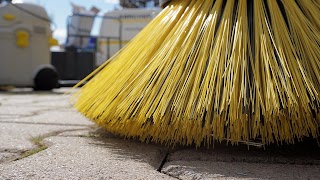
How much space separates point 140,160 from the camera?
2.59 ft

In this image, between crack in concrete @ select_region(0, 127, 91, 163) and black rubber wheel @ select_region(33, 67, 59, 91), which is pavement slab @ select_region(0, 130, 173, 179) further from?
black rubber wheel @ select_region(33, 67, 59, 91)

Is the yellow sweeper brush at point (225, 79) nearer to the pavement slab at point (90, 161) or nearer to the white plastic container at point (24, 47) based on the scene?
the pavement slab at point (90, 161)

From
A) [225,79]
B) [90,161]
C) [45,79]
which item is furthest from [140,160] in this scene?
[45,79]

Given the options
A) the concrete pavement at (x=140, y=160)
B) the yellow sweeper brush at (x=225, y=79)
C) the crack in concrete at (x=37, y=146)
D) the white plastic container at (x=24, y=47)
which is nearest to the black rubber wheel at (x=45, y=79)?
the white plastic container at (x=24, y=47)

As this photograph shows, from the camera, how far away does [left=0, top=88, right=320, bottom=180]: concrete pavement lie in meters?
0.68

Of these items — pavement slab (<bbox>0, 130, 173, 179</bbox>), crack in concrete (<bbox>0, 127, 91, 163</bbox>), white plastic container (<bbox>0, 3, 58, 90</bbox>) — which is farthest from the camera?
white plastic container (<bbox>0, 3, 58, 90</bbox>)

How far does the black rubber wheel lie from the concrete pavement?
2.97 m

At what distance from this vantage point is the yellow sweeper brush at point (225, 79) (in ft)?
2.31

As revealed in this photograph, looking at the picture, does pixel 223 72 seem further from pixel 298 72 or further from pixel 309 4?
pixel 309 4

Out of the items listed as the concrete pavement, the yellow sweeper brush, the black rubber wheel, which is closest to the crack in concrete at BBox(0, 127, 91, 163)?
the concrete pavement

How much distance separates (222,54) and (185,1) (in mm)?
229

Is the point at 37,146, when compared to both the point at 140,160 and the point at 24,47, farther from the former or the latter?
the point at 24,47

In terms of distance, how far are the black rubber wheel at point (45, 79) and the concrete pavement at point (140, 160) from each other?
9.75 ft

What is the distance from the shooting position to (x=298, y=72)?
2.37 feet
